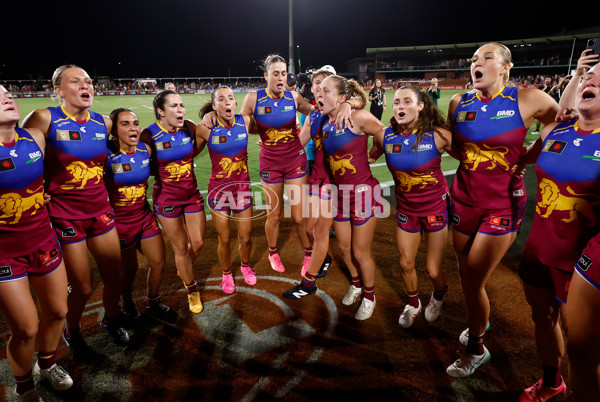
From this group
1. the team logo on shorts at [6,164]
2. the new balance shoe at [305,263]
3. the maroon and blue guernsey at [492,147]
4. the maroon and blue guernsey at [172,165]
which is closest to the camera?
the team logo on shorts at [6,164]

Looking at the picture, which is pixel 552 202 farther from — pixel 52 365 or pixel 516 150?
pixel 52 365

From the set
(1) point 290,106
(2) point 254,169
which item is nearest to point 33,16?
(2) point 254,169

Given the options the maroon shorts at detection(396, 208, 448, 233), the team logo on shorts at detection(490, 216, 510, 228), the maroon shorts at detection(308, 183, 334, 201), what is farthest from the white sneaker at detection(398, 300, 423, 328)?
the maroon shorts at detection(308, 183, 334, 201)

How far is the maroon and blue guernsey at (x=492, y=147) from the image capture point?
2861 millimetres

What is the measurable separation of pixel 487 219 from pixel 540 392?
138 cm

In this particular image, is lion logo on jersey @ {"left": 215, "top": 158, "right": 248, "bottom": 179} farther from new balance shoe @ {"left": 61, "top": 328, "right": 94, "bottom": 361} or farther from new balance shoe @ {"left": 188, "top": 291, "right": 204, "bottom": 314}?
new balance shoe @ {"left": 61, "top": 328, "right": 94, "bottom": 361}

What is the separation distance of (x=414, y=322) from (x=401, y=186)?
149 centimetres

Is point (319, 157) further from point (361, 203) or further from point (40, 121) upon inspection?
point (40, 121)

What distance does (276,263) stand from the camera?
4.95 meters

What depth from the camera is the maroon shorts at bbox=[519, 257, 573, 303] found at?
2.30 meters

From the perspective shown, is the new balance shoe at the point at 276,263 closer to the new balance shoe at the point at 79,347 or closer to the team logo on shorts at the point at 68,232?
the new balance shoe at the point at 79,347

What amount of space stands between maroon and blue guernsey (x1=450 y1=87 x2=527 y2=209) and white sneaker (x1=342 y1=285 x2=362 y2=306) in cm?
174

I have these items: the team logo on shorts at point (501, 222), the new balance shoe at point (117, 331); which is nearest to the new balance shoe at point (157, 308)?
the new balance shoe at point (117, 331)

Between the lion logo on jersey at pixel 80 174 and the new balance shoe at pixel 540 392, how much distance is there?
4.02 m
